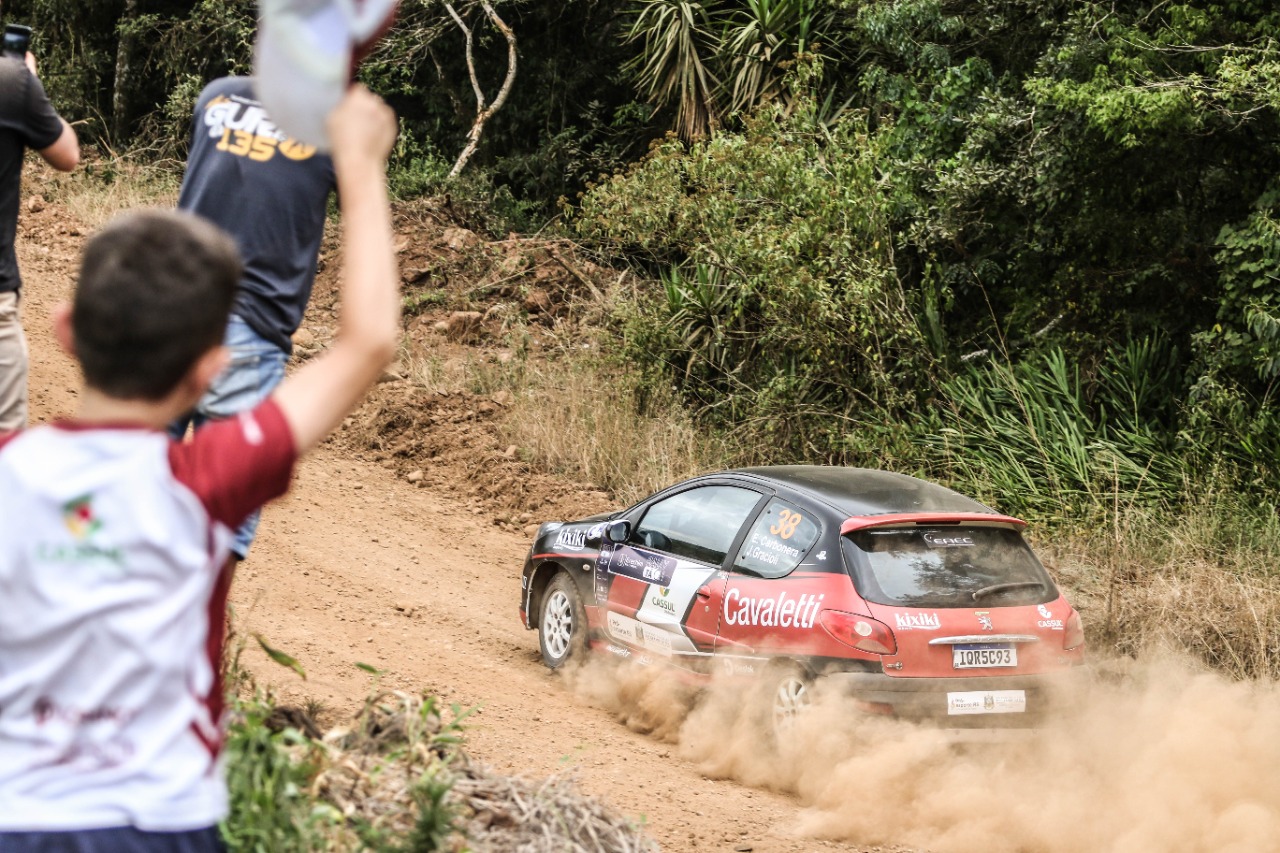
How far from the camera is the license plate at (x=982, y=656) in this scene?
7020mm

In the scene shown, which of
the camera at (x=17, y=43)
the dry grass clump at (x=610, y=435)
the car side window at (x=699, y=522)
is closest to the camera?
the camera at (x=17, y=43)

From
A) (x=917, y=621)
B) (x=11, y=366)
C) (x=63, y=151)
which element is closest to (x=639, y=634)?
(x=917, y=621)

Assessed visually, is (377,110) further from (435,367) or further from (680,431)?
(435,367)

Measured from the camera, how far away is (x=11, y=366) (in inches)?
201

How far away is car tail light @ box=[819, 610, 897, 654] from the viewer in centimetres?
698

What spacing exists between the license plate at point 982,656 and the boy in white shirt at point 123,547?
18.3 ft

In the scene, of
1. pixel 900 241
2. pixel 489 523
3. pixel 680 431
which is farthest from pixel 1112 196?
pixel 489 523

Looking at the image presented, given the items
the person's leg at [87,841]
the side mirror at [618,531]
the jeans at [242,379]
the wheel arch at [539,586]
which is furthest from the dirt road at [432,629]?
the person's leg at [87,841]

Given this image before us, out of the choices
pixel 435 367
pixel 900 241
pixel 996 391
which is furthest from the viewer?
pixel 435 367

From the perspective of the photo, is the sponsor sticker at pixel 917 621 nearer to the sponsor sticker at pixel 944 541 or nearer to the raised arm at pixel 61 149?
the sponsor sticker at pixel 944 541

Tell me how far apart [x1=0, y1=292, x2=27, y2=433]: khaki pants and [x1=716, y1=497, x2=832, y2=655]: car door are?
4076mm

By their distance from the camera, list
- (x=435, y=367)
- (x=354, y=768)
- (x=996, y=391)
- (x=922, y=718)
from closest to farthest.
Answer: (x=354, y=768) < (x=922, y=718) < (x=996, y=391) < (x=435, y=367)

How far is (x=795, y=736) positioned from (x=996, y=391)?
23.4 feet

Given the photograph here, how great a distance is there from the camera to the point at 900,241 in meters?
14.8
